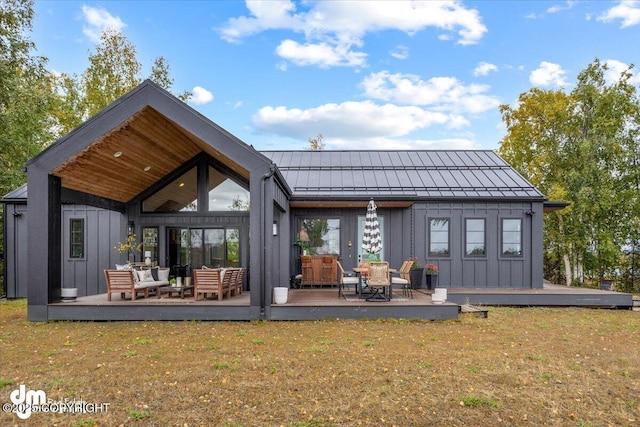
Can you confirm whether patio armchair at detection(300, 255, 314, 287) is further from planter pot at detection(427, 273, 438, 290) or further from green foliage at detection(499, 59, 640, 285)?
green foliage at detection(499, 59, 640, 285)

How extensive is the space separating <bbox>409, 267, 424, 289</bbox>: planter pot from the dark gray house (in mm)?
617

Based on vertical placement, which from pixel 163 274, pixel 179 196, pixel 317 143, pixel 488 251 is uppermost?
pixel 317 143

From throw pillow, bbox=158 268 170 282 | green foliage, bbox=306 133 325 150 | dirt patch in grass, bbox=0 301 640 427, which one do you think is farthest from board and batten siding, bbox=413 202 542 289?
green foliage, bbox=306 133 325 150

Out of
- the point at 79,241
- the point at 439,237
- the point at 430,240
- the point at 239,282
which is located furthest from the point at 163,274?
the point at 439,237

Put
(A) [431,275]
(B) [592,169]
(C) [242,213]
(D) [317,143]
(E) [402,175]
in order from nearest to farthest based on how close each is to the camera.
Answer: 1. (A) [431,275]
2. (C) [242,213]
3. (E) [402,175]
4. (B) [592,169]
5. (D) [317,143]

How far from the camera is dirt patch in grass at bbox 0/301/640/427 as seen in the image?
3.44m

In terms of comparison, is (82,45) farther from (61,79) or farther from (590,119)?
(590,119)

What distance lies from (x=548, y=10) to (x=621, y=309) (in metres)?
9.76

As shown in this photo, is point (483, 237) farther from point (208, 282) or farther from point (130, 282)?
point (130, 282)

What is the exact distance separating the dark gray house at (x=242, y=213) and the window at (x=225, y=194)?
0.03 metres

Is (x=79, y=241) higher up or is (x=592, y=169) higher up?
(x=592, y=169)

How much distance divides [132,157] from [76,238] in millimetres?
4129

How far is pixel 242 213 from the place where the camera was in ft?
34.0

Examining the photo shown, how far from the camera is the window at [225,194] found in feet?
33.9
